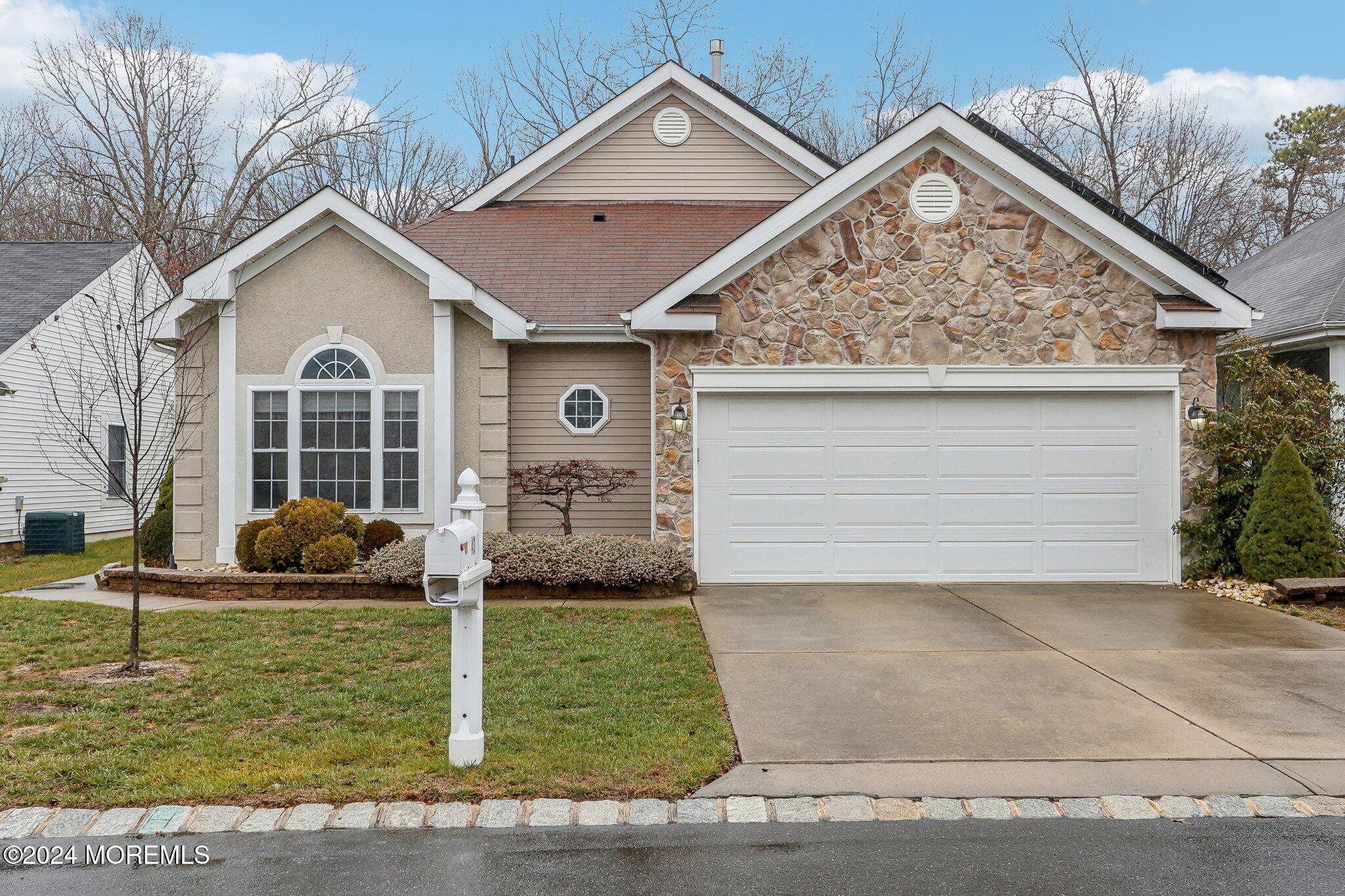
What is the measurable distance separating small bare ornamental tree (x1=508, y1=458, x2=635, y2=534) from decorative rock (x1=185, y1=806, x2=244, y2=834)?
6880mm

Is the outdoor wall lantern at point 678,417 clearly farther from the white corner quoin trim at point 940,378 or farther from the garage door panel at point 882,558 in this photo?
the garage door panel at point 882,558

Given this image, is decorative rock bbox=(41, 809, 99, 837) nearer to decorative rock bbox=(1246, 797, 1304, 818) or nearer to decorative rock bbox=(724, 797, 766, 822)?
decorative rock bbox=(724, 797, 766, 822)

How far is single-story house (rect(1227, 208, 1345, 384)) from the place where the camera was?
12.1 metres

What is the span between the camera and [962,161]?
34.6 feet

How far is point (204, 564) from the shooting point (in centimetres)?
1147

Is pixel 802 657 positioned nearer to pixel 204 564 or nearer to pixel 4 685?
pixel 4 685

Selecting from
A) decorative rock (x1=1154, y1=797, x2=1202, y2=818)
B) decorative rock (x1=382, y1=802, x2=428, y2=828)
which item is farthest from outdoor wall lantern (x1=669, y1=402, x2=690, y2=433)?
decorative rock (x1=1154, y1=797, x2=1202, y2=818)

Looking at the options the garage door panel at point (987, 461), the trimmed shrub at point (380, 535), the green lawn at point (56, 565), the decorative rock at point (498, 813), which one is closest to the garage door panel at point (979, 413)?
the garage door panel at point (987, 461)

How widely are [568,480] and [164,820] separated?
7.09m

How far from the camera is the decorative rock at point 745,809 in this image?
4.41m

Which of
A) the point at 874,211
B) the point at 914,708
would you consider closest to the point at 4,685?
the point at 914,708

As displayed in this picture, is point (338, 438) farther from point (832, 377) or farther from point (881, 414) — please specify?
point (881, 414)

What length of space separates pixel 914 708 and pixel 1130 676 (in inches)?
74.8

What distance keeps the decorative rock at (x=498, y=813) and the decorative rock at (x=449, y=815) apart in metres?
0.06
